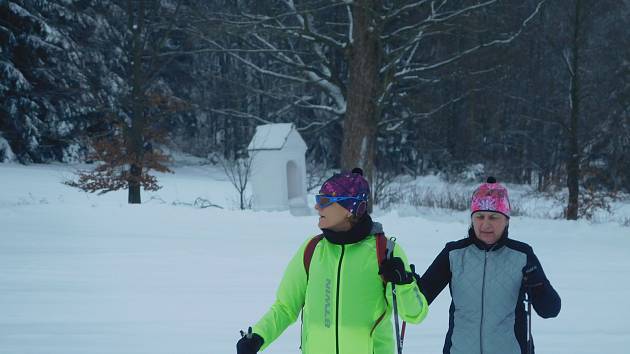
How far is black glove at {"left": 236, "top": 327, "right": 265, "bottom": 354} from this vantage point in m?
2.55

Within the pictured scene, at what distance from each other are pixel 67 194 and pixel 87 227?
920cm

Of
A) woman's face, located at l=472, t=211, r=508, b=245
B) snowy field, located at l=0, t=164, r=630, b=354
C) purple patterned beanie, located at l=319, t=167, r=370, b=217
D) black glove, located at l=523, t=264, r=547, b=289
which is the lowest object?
snowy field, located at l=0, t=164, r=630, b=354

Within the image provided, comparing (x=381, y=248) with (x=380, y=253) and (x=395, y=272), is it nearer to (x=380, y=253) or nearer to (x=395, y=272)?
→ (x=380, y=253)

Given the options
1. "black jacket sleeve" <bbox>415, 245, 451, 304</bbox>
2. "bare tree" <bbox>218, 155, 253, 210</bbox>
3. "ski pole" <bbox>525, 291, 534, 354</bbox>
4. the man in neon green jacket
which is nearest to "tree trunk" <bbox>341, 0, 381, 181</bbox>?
"bare tree" <bbox>218, 155, 253, 210</bbox>

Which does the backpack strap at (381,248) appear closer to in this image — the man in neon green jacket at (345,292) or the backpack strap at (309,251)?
the man in neon green jacket at (345,292)

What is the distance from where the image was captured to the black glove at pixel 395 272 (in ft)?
8.10

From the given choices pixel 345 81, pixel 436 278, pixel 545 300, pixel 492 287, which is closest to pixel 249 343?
pixel 436 278

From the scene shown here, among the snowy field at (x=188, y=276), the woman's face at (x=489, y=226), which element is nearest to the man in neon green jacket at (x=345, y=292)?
the woman's face at (x=489, y=226)

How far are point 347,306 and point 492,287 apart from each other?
0.80m

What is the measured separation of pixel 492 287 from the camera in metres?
2.90

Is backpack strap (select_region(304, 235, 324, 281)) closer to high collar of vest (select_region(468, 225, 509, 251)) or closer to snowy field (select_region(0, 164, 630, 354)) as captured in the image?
high collar of vest (select_region(468, 225, 509, 251))

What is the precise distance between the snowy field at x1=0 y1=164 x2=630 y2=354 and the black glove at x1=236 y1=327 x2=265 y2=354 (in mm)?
2421

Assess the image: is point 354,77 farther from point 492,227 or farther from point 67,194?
point 67,194

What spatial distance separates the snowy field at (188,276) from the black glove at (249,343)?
7.94ft
